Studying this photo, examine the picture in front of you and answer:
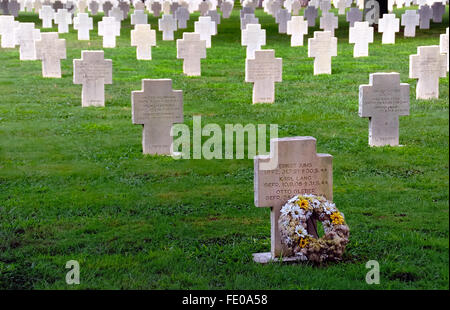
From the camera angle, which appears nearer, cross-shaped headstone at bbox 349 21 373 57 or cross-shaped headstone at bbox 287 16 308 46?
cross-shaped headstone at bbox 349 21 373 57

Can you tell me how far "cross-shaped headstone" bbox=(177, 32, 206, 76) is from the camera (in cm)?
1759

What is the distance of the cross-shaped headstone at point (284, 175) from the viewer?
633 cm

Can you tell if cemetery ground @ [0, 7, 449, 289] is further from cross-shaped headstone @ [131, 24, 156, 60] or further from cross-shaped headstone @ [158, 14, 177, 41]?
cross-shaped headstone @ [158, 14, 177, 41]

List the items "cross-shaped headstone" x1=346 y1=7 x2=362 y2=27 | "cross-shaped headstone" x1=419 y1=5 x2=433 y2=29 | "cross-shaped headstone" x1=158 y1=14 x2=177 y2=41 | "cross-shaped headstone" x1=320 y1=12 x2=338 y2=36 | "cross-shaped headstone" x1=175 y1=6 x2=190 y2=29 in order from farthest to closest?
"cross-shaped headstone" x1=175 y1=6 x2=190 y2=29 → "cross-shaped headstone" x1=346 y1=7 x2=362 y2=27 → "cross-shaped headstone" x1=419 y1=5 x2=433 y2=29 → "cross-shaped headstone" x1=320 y1=12 x2=338 y2=36 → "cross-shaped headstone" x1=158 y1=14 x2=177 y2=41

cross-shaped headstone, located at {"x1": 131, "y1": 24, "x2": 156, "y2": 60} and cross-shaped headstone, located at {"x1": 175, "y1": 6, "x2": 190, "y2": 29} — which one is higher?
cross-shaped headstone, located at {"x1": 175, "y1": 6, "x2": 190, "y2": 29}

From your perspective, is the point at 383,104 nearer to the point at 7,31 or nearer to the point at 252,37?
the point at 252,37

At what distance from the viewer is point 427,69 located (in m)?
13.9

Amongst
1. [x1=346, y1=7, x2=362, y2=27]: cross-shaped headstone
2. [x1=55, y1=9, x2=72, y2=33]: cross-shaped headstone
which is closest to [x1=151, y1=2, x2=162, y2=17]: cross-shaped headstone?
[x1=55, y1=9, x2=72, y2=33]: cross-shaped headstone

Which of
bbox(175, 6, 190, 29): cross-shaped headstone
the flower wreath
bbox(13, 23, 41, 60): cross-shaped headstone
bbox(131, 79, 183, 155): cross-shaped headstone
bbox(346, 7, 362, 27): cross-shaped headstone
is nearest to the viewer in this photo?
the flower wreath

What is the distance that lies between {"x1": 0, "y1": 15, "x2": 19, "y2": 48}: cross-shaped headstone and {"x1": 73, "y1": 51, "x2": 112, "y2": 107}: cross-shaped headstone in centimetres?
1098

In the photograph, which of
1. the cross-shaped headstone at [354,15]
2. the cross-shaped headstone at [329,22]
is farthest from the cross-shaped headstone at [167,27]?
the cross-shaped headstone at [354,15]

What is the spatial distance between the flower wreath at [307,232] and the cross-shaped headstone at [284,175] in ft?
0.40
